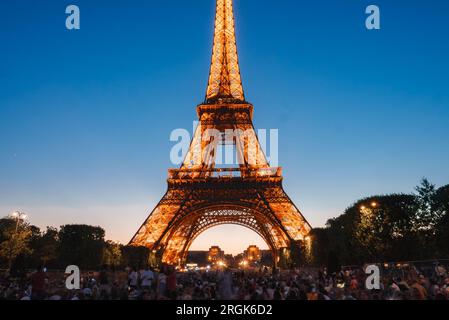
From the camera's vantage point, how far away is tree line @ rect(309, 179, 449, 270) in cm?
3092

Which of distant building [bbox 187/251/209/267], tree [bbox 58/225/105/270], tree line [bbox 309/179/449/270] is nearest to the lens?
tree line [bbox 309/179/449/270]

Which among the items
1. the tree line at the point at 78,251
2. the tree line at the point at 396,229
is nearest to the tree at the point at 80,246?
the tree line at the point at 78,251

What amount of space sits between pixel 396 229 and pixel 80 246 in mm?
34856

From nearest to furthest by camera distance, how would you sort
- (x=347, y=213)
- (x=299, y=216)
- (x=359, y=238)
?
(x=359, y=238), (x=347, y=213), (x=299, y=216)

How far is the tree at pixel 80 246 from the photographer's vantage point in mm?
42375

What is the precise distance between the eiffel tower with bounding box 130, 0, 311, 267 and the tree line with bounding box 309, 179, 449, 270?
22.5ft

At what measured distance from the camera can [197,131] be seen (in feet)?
158

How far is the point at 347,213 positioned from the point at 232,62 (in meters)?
27.2

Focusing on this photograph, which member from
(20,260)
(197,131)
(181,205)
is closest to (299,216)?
(181,205)

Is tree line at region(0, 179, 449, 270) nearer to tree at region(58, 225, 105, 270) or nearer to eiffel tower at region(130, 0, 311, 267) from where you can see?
eiffel tower at region(130, 0, 311, 267)

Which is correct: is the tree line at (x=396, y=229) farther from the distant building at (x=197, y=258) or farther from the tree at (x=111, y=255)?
the distant building at (x=197, y=258)

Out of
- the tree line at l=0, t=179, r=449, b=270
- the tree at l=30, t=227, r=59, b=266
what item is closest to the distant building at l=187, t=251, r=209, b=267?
the tree at l=30, t=227, r=59, b=266

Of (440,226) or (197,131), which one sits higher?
(197,131)
